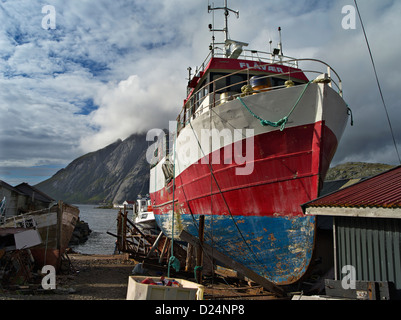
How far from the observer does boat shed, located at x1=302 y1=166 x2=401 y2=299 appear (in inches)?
231

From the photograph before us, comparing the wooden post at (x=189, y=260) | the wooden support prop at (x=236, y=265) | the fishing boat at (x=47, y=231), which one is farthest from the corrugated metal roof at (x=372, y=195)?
the fishing boat at (x=47, y=231)

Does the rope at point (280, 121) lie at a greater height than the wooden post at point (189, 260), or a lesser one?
greater

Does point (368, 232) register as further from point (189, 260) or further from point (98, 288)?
point (98, 288)

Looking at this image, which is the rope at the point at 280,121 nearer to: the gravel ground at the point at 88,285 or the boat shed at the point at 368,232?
the boat shed at the point at 368,232

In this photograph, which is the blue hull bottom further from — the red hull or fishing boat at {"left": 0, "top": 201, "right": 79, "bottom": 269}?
fishing boat at {"left": 0, "top": 201, "right": 79, "bottom": 269}

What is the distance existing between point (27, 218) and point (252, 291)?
446 inches

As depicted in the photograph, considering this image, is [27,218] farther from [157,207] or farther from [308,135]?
[308,135]

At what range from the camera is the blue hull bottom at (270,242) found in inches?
326

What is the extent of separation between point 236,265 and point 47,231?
1052 centimetres

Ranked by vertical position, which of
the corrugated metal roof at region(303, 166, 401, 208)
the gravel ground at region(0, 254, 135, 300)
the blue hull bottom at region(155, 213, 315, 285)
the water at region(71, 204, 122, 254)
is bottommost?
the water at region(71, 204, 122, 254)

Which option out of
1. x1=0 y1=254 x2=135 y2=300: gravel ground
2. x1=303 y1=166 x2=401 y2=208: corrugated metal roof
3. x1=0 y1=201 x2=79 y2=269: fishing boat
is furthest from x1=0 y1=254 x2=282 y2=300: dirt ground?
x1=303 y1=166 x2=401 y2=208: corrugated metal roof

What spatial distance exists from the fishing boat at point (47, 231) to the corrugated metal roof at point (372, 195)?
12.3 metres

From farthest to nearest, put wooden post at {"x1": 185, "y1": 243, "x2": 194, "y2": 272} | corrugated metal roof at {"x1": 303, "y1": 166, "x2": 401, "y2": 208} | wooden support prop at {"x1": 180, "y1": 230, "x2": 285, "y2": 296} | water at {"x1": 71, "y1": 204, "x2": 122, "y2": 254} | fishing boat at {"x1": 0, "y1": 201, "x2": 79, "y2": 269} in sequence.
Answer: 1. water at {"x1": 71, "y1": 204, "x2": 122, "y2": 254}
2. fishing boat at {"x1": 0, "y1": 201, "x2": 79, "y2": 269}
3. wooden post at {"x1": 185, "y1": 243, "x2": 194, "y2": 272}
4. wooden support prop at {"x1": 180, "y1": 230, "x2": 285, "y2": 296}
5. corrugated metal roof at {"x1": 303, "y1": 166, "x2": 401, "y2": 208}

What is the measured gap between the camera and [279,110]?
8781 millimetres
